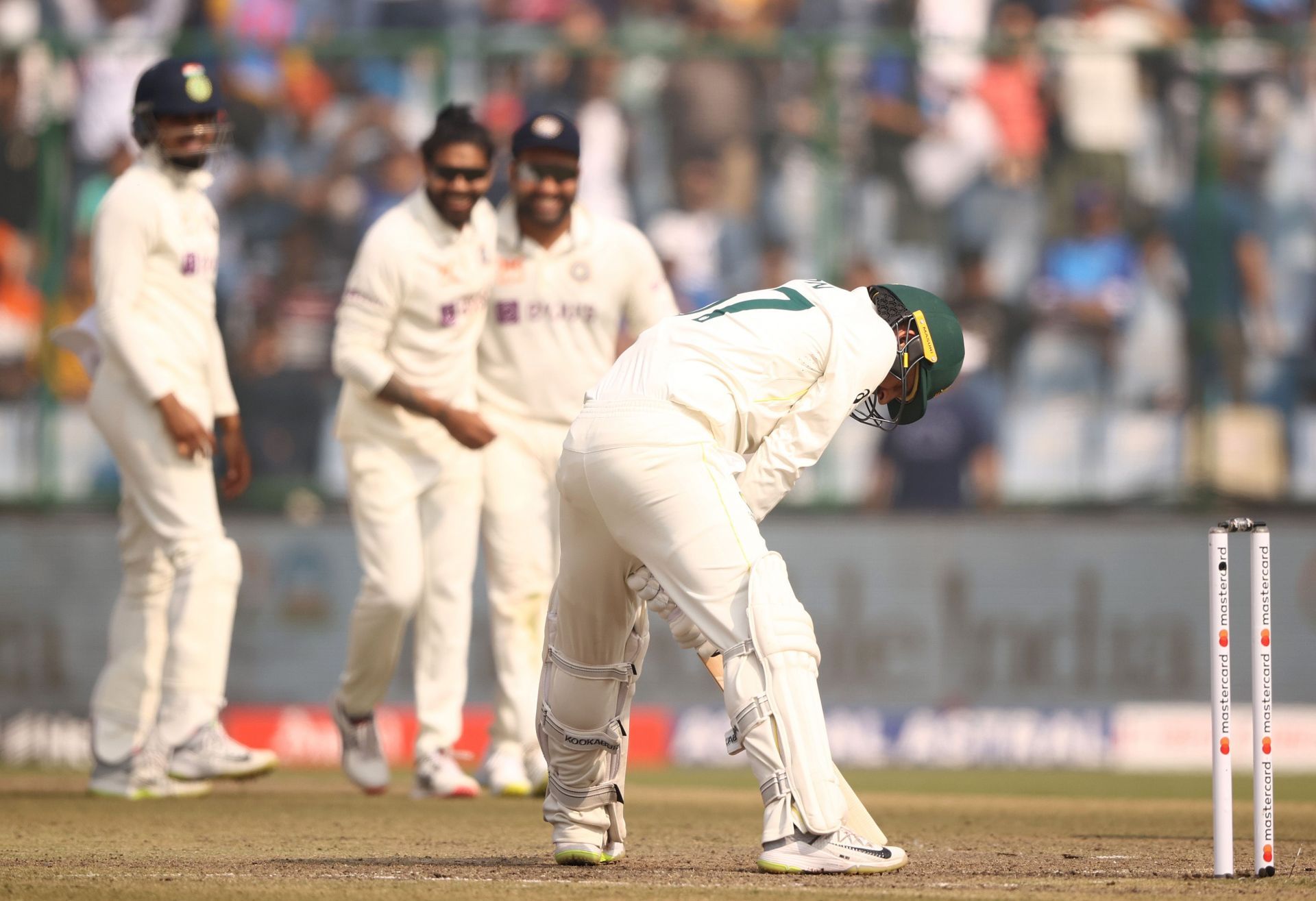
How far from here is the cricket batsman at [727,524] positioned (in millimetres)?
4645

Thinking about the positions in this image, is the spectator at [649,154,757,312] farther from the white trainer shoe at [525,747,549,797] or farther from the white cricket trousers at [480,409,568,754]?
the white trainer shoe at [525,747,549,797]

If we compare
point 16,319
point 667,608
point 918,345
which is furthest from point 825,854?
point 16,319

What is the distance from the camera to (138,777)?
738 centimetres

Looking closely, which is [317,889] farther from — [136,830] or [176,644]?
[176,644]

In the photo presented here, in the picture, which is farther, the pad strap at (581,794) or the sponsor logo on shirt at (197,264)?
the sponsor logo on shirt at (197,264)

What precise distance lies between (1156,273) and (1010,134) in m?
1.22

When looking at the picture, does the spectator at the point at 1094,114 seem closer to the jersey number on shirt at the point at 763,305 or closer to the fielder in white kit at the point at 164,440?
the fielder in white kit at the point at 164,440

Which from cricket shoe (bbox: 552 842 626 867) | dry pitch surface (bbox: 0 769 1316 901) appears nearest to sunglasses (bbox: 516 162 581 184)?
dry pitch surface (bbox: 0 769 1316 901)

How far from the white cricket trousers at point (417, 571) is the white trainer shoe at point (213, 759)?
58 centimetres

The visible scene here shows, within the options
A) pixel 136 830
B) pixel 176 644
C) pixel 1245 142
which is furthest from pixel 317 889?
pixel 1245 142

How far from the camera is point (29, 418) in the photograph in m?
11.5

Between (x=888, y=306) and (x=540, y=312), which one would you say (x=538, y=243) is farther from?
(x=888, y=306)

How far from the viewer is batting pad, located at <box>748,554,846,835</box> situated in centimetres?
459

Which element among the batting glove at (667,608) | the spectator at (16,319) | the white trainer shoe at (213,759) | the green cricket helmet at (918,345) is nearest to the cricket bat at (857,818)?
the batting glove at (667,608)
